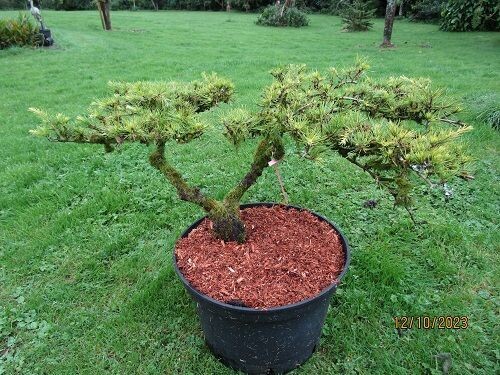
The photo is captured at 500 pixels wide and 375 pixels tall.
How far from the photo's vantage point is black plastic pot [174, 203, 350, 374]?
2.03 m

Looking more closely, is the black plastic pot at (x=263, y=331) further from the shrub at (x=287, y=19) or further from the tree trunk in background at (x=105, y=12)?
the shrub at (x=287, y=19)

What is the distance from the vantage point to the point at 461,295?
282 cm

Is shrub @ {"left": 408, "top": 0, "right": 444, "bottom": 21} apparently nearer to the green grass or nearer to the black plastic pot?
the green grass

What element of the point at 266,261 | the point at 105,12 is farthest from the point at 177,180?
the point at 105,12

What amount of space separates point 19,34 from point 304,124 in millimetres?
12021

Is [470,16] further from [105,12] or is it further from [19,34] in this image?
[19,34]

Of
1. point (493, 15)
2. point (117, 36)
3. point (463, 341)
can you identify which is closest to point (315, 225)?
point (463, 341)

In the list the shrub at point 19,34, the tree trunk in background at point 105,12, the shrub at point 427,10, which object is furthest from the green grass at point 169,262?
the shrub at point 427,10

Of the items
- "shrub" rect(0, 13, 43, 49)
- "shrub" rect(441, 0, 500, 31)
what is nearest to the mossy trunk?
"shrub" rect(0, 13, 43, 49)

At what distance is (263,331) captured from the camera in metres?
2.12

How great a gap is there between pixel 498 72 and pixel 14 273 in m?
9.31

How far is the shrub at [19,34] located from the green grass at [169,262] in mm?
6121

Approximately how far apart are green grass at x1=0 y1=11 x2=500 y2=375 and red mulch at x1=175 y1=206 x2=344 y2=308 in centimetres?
56

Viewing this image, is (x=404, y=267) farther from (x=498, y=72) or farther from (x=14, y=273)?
(x=498, y=72)
